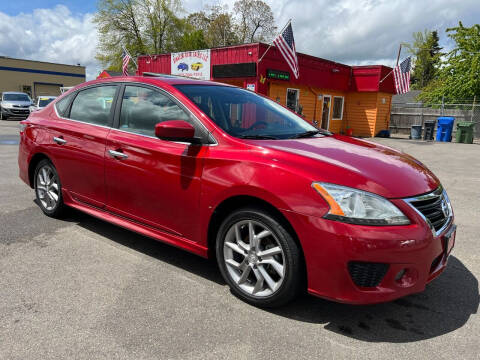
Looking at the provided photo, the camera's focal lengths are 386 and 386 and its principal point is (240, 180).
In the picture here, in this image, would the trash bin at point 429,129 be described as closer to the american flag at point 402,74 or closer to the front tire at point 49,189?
the american flag at point 402,74

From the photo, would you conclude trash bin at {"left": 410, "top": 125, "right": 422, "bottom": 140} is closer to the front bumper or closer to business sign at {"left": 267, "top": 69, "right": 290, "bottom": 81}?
business sign at {"left": 267, "top": 69, "right": 290, "bottom": 81}

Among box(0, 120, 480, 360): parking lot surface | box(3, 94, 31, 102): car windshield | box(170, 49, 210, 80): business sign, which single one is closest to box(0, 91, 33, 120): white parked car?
box(3, 94, 31, 102): car windshield

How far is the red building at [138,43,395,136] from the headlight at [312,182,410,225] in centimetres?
1344

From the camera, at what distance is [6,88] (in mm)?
51031

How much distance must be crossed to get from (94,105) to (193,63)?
15.8 m

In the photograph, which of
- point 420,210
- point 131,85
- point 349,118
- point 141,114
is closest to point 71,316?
point 141,114

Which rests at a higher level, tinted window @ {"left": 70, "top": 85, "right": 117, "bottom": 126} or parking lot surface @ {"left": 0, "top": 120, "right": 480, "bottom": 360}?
tinted window @ {"left": 70, "top": 85, "right": 117, "bottom": 126}

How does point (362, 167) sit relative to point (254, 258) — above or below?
above

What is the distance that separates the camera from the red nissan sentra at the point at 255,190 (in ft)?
7.72

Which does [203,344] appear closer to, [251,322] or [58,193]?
[251,322]

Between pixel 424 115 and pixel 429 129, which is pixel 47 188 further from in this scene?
pixel 424 115

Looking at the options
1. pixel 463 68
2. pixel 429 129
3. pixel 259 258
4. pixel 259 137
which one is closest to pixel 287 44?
pixel 429 129

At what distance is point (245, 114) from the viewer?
11.6ft

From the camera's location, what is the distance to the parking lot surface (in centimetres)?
230
